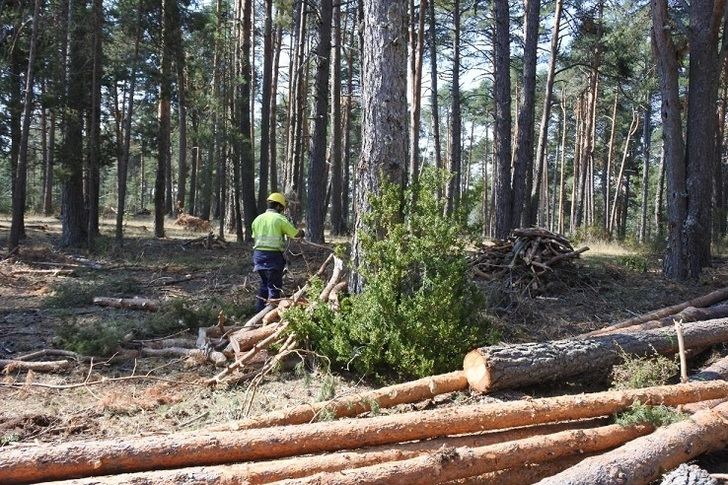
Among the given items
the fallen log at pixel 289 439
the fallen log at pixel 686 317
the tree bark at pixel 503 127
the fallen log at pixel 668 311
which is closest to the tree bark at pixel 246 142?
the tree bark at pixel 503 127

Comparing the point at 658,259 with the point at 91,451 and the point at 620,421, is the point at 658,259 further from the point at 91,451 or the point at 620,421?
the point at 91,451

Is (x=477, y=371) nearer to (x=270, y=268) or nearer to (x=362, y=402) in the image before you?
(x=362, y=402)

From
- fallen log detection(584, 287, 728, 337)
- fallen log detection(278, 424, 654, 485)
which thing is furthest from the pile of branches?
fallen log detection(278, 424, 654, 485)

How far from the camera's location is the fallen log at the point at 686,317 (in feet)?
23.5

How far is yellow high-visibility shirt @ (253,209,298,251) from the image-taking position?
823cm

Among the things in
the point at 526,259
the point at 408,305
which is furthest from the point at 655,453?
the point at 526,259

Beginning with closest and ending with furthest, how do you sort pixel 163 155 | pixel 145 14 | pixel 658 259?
pixel 658 259 → pixel 145 14 → pixel 163 155

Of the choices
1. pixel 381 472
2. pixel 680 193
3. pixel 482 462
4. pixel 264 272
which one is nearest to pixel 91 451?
pixel 381 472

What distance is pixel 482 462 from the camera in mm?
3869

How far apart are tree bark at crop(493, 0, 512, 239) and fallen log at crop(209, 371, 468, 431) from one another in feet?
38.0

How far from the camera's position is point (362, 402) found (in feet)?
16.2

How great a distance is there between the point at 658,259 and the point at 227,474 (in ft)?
43.9

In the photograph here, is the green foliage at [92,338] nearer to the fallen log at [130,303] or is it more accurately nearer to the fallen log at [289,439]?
the fallen log at [130,303]

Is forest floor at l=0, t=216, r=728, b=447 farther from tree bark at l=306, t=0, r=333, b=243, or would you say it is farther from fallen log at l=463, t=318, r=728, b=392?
tree bark at l=306, t=0, r=333, b=243
